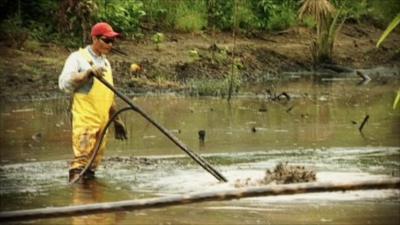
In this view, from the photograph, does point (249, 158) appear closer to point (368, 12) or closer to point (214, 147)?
point (214, 147)

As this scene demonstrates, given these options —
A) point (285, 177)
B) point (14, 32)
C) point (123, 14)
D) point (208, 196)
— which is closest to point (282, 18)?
point (123, 14)

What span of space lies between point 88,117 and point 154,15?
16.7 metres

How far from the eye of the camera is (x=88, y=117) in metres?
11.5

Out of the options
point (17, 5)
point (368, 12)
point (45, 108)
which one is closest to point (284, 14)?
point (368, 12)

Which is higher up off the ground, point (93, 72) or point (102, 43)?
point (102, 43)

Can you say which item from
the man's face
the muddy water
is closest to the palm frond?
the muddy water

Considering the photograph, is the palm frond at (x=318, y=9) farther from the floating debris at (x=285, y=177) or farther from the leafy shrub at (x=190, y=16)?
the floating debris at (x=285, y=177)

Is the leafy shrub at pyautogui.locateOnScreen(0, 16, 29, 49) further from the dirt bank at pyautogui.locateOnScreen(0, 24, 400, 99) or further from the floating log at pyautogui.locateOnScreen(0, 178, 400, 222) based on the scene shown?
the floating log at pyautogui.locateOnScreen(0, 178, 400, 222)

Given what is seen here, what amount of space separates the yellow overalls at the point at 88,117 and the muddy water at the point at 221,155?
1.09 ft

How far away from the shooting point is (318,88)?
24359 mm

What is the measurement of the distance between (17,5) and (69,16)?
3.68 ft

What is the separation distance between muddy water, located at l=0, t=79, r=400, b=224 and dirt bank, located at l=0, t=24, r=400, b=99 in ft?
3.26

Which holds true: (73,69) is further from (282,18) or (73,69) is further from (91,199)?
(282,18)

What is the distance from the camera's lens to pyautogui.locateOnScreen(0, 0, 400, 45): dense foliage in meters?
23.6
